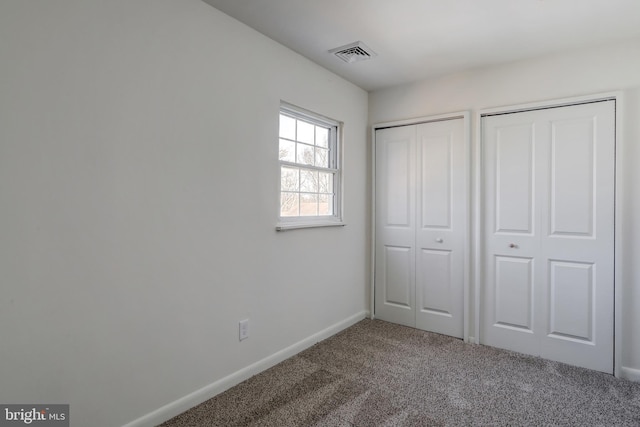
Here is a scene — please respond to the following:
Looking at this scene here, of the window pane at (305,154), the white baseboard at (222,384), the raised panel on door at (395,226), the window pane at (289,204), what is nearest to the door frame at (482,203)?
the raised panel on door at (395,226)

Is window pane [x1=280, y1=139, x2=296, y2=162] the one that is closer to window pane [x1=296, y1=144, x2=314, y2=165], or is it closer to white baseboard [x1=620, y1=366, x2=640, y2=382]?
window pane [x1=296, y1=144, x2=314, y2=165]

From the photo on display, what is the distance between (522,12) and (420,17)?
0.63 m

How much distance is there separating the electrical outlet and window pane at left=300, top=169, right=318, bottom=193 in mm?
1185

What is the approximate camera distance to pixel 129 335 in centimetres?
171

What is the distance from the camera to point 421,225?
10.8 feet

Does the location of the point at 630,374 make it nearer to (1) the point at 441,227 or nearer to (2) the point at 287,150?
(1) the point at 441,227

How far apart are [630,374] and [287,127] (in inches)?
124

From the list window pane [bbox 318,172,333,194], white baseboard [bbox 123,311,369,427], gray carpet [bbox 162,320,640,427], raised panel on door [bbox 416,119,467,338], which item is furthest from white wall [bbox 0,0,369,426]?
raised panel on door [bbox 416,119,467,338]

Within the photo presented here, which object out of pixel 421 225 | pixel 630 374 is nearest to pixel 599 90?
pixel 421 225

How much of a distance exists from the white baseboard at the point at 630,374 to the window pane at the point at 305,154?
2841 mm

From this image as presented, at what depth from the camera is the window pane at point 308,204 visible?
9.50 feet

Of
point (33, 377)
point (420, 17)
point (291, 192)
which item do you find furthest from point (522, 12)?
point (33, 377)

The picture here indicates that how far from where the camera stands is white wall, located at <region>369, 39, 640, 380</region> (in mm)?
2389

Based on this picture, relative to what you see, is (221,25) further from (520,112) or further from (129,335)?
(520,112)
